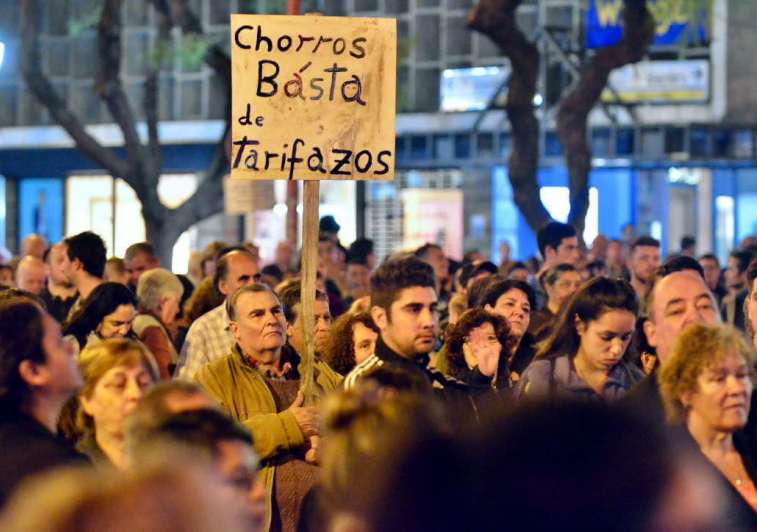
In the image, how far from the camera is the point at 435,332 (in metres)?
6.62

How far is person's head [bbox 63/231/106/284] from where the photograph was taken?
10672 mm

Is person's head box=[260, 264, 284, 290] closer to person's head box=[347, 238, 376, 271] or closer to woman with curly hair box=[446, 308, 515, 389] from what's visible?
person's head box=[347, 238, 376, 271]

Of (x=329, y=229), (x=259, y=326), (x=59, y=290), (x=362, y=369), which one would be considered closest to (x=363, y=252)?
(x=329, y=229)

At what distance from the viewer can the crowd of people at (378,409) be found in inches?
88.1

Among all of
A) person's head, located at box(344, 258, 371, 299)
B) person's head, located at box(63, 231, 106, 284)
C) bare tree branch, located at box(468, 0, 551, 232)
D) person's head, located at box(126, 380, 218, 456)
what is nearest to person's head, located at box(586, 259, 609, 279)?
person's head, located at box(344, 258, 371, 299)

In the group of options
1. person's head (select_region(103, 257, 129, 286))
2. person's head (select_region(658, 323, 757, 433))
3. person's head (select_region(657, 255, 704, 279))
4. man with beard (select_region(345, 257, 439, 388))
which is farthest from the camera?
person's head (select_region(103, 257, 129, 286))

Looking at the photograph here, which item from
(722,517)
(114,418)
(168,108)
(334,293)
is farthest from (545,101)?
(722,517)

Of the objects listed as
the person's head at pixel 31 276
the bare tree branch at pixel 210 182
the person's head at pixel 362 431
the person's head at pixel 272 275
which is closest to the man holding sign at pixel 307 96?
the person's head at pixel 362 431

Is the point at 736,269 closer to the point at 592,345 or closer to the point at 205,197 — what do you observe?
the point at 205,197

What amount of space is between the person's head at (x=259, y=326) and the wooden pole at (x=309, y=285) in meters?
0.26

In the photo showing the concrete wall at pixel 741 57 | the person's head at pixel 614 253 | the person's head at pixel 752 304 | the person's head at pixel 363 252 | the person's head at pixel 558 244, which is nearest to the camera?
the person's head at pixel 752 304

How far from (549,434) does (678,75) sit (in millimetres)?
30063

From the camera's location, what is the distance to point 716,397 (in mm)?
4965

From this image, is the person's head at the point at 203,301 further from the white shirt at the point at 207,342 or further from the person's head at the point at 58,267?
the white shirt at the point at 207,342
